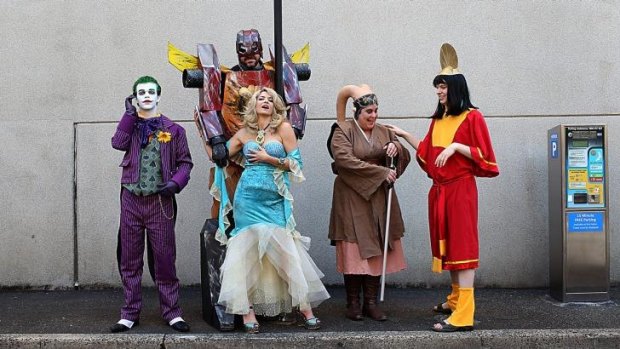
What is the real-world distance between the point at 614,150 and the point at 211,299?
4521mm

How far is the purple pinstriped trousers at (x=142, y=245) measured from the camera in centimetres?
594

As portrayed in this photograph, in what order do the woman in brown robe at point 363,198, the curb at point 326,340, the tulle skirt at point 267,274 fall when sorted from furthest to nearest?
1. the woman in brown robe at point 363,198
2. the tulle skirt at point 267,274
3. the curb at point 326,340

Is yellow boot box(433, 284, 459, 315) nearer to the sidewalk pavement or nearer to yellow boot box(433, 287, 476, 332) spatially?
the sidewalk pavement

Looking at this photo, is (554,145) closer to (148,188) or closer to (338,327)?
(338,327)

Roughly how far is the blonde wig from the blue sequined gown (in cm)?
13

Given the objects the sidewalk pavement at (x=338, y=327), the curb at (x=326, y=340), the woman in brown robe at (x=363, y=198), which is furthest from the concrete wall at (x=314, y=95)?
the curb at (x=326, y=340)

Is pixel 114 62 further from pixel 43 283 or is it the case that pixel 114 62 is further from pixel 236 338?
pixel 236 338

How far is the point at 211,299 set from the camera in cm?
607

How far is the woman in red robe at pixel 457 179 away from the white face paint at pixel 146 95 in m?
2.22

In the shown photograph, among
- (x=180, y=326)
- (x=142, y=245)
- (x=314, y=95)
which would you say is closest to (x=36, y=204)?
(x=142, y=245)

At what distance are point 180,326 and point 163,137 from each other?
57.8 inches

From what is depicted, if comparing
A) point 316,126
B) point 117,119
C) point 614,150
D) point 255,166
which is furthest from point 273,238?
point 614,150

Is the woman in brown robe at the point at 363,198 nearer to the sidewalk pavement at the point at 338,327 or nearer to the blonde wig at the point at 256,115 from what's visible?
the sidewalk pavement at the point at 338,327

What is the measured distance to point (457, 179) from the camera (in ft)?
19.6
